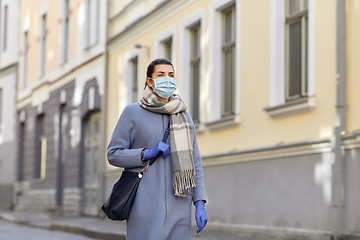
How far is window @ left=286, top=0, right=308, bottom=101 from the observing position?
963cm

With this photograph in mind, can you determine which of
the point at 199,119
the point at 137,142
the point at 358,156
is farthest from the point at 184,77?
the point at 137,142

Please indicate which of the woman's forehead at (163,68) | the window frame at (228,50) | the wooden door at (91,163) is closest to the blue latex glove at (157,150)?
the woman's forehead at (163,68)

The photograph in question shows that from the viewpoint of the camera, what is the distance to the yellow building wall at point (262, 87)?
8.81 metres

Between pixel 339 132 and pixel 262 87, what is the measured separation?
2448 mm

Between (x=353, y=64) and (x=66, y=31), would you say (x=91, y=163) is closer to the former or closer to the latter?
(x=66, y=31)

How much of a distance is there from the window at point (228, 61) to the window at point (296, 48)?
200cm

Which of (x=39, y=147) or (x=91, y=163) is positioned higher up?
(x=39, y=147)

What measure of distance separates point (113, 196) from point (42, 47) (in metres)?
22.1

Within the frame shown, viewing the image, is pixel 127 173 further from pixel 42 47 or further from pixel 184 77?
pixel 42 47

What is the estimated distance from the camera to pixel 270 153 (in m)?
10.1

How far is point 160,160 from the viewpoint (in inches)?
149

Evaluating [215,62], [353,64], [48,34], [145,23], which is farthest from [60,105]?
[353,64]

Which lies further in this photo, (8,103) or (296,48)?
(8,103)

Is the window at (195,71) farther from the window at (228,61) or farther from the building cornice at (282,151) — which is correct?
the building cornice at (282,151)
